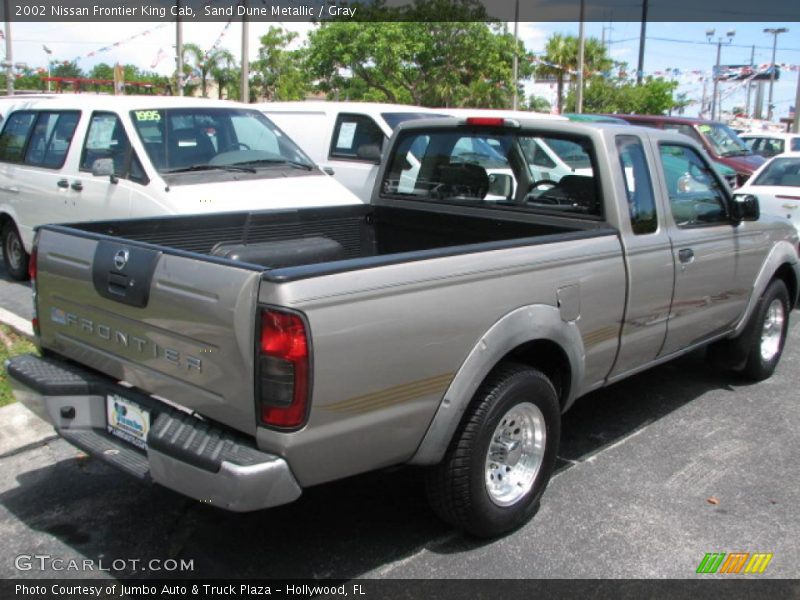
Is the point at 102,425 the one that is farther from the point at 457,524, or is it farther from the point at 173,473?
the point at 457,524

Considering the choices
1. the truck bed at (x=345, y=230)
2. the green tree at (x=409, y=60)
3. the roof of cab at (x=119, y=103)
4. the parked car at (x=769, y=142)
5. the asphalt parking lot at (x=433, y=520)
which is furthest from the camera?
the green tree at (x=409, y=60)

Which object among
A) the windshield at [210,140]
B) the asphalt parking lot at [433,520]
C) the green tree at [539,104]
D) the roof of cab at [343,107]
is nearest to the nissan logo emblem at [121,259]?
Answer: the asphalt parking lot at [433,520]

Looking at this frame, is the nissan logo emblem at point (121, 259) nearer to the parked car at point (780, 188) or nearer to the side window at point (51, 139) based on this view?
the side window at point (51, 139)

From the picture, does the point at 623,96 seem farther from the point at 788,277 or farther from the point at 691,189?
the point at 691,189

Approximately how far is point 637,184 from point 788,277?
92.5 inches

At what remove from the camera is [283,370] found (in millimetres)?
2730

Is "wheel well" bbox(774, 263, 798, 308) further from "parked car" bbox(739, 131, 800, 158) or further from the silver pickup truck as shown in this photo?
"parked car" bbox(739, 131, 800, 158)

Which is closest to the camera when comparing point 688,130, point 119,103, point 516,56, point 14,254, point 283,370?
point 283,370

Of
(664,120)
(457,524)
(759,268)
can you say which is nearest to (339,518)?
(457,524)

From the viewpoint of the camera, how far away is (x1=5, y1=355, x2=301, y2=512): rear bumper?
273cm

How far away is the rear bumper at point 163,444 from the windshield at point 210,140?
3769 mm

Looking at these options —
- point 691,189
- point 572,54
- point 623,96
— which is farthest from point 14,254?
point 623,96

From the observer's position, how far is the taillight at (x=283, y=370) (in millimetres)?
2703

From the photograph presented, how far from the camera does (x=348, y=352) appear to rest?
9.25ft
